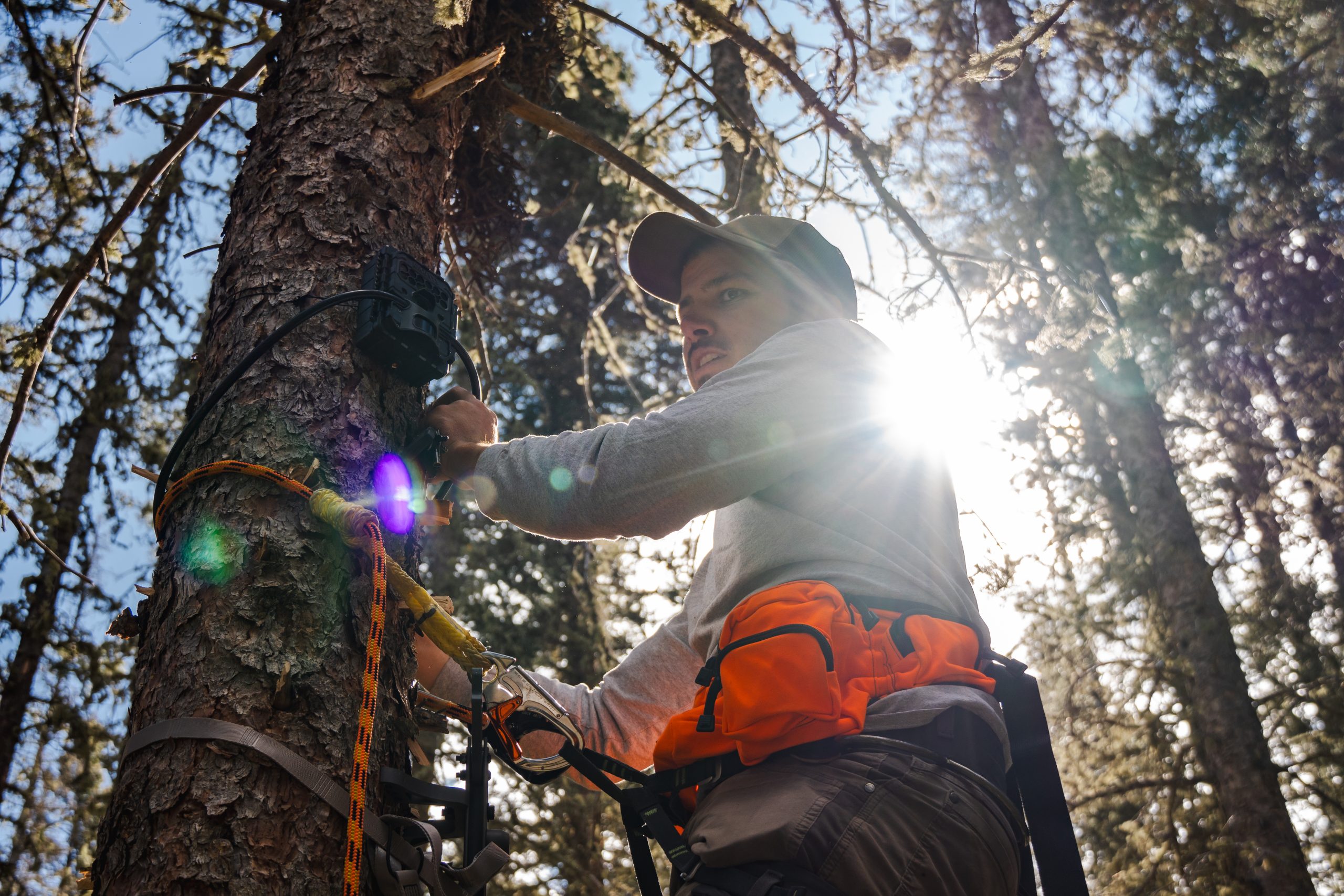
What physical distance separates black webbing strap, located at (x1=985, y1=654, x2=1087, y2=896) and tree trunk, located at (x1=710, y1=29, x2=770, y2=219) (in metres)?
2.89

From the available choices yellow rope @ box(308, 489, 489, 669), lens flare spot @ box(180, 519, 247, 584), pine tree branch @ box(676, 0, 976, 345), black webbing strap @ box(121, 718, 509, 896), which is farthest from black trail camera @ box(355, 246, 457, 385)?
pine tree branch @ box(676, 0, 976, 345)

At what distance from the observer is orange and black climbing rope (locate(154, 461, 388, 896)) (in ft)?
4.63

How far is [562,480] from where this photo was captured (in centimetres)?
188

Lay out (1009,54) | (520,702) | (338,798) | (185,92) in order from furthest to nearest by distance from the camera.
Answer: (1009,54) → (185,92) → (520,702) → (338,798)

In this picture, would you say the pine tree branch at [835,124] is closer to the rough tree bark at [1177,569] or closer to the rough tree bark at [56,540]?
the rough tree bark at [1177,569]

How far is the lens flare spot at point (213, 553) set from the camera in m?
1.63

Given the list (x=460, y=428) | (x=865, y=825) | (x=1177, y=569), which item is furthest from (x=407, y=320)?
(x=1177, y=569)

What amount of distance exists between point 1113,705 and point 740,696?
363 inches

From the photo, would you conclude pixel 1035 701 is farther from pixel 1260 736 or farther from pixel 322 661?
pixel 1260 736

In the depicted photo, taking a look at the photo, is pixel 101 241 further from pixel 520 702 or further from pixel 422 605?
→ pixel 520 702

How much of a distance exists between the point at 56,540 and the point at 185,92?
15.3 feet

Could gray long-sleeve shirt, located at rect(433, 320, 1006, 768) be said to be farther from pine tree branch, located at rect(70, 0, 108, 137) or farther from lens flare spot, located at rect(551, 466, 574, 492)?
pine tree branch, located at rect(70, 0, 108, 137)

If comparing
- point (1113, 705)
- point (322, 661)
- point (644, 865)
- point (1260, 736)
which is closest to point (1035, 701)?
point (644, 865)

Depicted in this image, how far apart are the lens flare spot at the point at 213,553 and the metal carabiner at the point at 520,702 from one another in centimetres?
52
